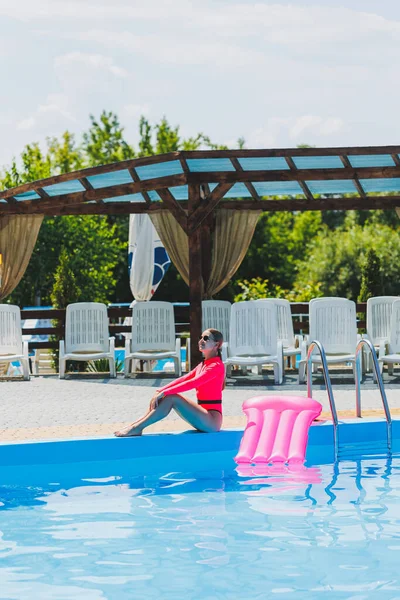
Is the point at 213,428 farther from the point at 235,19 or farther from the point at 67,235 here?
the point at 235,19

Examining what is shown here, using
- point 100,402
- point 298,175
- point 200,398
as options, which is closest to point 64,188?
point 298,175

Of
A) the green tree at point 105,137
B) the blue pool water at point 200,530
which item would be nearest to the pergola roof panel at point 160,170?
the blue pool water at point 200,530

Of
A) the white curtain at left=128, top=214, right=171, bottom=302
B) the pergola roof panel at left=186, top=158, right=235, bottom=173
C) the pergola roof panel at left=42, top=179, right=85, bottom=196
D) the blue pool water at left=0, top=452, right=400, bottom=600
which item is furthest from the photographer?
the white curtain at left=128, top=214, right=171, bottom=302

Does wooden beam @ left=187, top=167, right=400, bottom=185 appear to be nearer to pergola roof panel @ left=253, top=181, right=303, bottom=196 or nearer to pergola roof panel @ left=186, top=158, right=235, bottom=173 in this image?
pergola roof panel @ left=186, top=158, right=235, bottom=173

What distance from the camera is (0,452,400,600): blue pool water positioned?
502 cm

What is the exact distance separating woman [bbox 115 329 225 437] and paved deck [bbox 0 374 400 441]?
0.44m

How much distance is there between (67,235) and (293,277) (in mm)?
12527

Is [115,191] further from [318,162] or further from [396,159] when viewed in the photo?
[396,159]

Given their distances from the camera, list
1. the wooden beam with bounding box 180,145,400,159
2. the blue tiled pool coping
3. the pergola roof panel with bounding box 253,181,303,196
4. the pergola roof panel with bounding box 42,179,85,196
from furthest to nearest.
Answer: the pergola roof panel with bounding box 253,181,303,196
the pergola roof panel with bounding box 42,179,85,196
the wooden beam with bounding box 180,145,400,159
the blue tiled pool coping

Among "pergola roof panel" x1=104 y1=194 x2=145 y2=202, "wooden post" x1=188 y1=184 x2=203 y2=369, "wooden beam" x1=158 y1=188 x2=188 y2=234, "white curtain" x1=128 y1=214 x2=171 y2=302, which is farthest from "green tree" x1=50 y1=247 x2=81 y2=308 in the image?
"wooden post" x1=188 y1=184 x2=203 y2=369

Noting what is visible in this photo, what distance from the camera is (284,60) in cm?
4950

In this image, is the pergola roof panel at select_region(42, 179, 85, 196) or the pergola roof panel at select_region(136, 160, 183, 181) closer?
the pergola roof panel at select_region(136, 160, 183, 181)

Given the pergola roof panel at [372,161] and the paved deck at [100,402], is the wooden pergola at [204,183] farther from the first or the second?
the paved deck at [100,402]

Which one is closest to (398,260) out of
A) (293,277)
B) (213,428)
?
(293,277)
